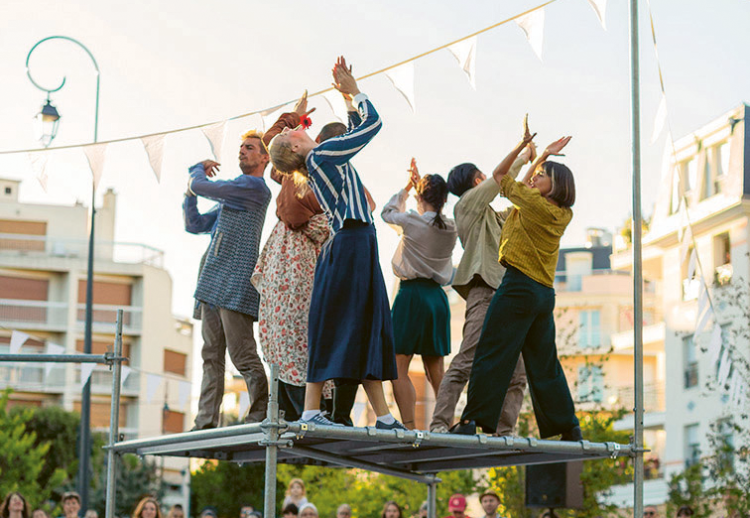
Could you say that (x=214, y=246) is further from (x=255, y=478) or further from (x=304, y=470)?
(x=255, y=478)

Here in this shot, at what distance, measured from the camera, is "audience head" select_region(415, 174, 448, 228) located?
897 centimetres

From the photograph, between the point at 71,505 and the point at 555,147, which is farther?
the point at 71,505

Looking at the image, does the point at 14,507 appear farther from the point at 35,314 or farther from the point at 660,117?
the point at 35,314

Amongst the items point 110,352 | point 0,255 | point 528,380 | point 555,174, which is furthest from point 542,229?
point 0,255

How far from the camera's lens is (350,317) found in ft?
23.8

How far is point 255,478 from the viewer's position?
169ft

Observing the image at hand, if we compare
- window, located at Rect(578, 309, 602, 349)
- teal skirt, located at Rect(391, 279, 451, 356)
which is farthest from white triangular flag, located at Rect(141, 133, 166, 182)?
window, located at Rect(578, 309, 602, 349)

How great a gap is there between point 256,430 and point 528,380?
1962 mm

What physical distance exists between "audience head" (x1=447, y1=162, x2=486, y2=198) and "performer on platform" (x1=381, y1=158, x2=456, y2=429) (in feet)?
0.52

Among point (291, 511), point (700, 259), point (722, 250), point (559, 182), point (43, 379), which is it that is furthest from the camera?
point (43, 379)

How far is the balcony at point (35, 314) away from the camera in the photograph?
67.9 meters

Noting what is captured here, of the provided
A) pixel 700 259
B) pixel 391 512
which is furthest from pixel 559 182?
pixel 700 259

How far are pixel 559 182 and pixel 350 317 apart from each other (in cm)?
147

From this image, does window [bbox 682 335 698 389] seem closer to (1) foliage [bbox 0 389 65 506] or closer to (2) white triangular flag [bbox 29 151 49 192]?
(1) foliage [bbox 0 389 65 506]
